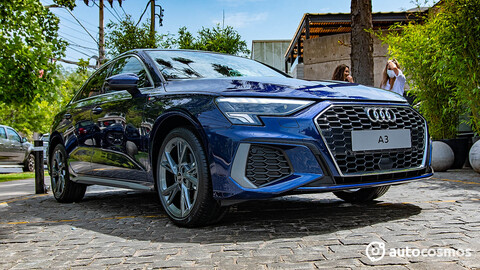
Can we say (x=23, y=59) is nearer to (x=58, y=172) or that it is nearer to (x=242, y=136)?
(x=58, y=172)

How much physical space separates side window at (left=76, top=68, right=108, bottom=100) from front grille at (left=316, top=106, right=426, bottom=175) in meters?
3.11

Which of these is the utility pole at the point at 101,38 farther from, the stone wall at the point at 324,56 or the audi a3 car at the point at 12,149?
the stone wall at the point at 324,56

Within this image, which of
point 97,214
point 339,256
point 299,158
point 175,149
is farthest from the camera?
point 97,214

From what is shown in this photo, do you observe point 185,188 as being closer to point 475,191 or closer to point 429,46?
point 475,191

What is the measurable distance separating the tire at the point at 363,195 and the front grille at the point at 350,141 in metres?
0.88

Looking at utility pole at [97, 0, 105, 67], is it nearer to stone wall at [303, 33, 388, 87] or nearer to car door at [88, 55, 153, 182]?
stone wall at [303, 33, 388, 87]

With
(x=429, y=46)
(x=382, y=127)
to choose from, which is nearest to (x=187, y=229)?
(x=382, y=127)

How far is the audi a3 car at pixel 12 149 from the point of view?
19.0m

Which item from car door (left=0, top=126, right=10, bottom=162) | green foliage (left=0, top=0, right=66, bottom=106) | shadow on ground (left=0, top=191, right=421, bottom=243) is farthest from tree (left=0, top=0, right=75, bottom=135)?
shadow on ground (left=0, top=191, right=421, bottom=243)

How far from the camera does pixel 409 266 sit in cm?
254

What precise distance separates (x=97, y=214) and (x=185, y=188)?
163 cm

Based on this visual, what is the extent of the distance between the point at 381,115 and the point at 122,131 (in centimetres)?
236

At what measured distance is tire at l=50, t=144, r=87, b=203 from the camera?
606 centimetres

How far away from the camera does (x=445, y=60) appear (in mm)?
7688
